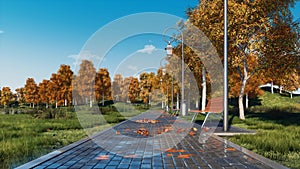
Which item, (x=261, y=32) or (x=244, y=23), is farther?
(x=261, y=32)

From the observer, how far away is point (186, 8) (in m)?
22.8

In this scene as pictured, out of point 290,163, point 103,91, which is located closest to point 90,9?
point 290,163

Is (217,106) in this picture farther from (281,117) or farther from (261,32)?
(281,117)

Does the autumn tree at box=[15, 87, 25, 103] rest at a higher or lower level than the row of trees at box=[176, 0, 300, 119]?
lower

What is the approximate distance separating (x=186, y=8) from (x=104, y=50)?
1198cm

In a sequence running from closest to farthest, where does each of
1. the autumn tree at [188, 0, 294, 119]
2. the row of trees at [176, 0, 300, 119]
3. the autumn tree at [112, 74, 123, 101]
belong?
the autumn tree at [188, 0, 294, 119]
the row of trees at [176, 0, 300, 119]
the autumn tree at [112, 74, 123, 101]

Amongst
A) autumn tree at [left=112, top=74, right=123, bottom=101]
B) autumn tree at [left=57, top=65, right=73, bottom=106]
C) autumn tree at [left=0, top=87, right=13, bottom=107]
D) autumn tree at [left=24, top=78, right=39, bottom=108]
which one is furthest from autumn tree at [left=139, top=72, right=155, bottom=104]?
autumn tree at [left=0, top=87, right=13, bottom=107]

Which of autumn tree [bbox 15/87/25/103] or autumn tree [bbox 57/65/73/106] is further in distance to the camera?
autumn tree [bbox 15/87/25/103]

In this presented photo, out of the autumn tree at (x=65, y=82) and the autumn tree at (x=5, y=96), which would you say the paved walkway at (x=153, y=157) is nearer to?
the autumn tree at (x=65, y=82)

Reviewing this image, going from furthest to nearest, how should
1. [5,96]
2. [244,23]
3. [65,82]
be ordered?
1. [5,96]
2. [65,82]
3. [244,23]

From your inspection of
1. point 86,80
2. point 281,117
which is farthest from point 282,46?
point 86,80

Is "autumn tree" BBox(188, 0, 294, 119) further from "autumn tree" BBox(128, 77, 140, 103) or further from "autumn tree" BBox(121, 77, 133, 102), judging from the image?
"autumn tree" BBox(128, 77, 140, 103)

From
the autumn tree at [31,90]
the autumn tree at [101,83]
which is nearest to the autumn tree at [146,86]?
the autumn tree at [101,83]

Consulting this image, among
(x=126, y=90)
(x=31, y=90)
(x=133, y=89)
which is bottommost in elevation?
(x=126, y=90)
